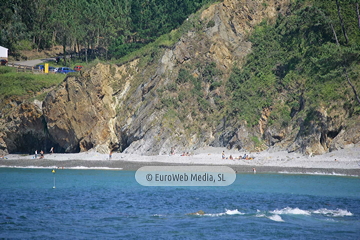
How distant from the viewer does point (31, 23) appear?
7306 cm

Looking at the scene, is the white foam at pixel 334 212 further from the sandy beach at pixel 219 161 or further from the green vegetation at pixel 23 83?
the green vegetation at pixel 23 83

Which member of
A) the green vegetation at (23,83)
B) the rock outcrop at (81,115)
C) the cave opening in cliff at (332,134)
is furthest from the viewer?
the green vegetation at (23,83)

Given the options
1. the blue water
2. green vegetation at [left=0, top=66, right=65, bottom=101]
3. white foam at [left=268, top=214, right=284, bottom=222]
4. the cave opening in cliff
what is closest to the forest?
green vegetation at [left=0, top=66, right=65, bottom=101]

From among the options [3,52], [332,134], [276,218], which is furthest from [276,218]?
[3,52]

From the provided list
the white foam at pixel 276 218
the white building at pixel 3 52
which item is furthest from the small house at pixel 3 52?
the white foam at pixel 276 218

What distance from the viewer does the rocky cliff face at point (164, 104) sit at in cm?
4834

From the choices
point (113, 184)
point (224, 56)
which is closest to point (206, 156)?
point (113, 184)

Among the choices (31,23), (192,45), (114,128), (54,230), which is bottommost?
(54,230)

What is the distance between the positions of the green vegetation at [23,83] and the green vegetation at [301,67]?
80.5 ft

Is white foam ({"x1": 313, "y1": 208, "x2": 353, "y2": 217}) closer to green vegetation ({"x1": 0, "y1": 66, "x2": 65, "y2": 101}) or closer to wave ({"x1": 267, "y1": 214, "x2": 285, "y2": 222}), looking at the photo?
wave ({"x1": 267, "y1": 214, "x2": 285, "y2": 222})

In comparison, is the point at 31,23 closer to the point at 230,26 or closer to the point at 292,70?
the point at 230,26

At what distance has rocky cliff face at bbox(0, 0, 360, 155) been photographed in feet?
159

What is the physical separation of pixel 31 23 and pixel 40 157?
104 ft

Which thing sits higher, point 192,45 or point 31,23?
point 31,23
